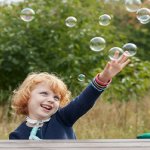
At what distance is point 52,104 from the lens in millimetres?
3098

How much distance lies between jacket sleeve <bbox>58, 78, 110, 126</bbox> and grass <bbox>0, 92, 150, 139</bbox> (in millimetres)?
2688

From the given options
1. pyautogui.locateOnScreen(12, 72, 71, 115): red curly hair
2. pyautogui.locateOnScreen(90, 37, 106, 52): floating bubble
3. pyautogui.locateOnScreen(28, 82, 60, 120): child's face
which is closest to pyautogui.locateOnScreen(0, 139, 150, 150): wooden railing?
pyautogui.locateOnScreen(28, 82, 60, 120): child's face

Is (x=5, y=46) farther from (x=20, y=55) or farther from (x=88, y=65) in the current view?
(x=88, y=65)

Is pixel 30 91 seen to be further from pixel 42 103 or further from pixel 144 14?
pixel 144 14

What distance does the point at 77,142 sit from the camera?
1.85m

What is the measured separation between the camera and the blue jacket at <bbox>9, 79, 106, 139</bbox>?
2955 mm

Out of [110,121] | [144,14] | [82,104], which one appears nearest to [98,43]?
[144,14]

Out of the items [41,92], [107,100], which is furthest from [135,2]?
[41,92]

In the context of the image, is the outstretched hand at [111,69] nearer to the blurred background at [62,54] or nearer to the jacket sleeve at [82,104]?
the jacket sleeve at [82,104]

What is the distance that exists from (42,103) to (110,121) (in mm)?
3347

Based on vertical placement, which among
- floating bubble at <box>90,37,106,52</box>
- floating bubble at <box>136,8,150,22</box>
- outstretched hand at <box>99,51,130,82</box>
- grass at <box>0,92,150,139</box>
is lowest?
grass at <box>0,92,150,139</box>

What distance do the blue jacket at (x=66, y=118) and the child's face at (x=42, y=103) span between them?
4 cm

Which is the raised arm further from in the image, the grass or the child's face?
the grass

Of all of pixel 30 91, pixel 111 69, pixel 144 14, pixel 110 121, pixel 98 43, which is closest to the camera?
pixel 111 69
